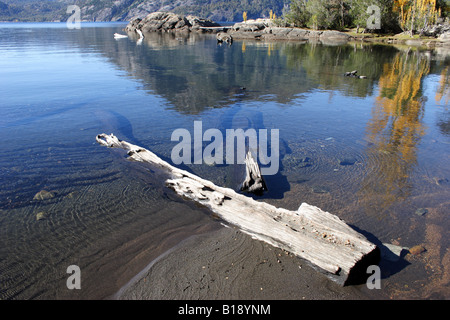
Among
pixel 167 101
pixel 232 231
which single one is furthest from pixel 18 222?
pixel 167 101

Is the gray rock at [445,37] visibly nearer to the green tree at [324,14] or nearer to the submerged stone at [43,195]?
the green tree at [324,14]

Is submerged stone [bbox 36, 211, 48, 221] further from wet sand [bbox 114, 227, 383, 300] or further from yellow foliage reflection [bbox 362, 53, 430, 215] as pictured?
yellow foliage reflection [bbox 362, 53, 430, 215]

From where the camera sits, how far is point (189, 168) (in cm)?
991

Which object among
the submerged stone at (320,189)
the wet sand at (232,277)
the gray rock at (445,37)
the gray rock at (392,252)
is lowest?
the wet sand at (232,277)

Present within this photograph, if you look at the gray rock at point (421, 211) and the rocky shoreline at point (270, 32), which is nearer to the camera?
the gray rock at point (421, 211)

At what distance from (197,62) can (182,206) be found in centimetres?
2920

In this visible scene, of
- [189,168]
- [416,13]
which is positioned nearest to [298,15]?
[416,13]

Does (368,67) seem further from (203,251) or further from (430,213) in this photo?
(203,251)

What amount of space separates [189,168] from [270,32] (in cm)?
8087

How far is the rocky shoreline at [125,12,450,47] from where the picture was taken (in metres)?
59.3

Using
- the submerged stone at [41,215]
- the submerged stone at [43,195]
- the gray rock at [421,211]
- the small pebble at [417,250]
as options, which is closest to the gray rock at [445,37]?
the gray rock at [421,211]

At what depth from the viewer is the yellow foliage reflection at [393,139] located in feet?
28.1

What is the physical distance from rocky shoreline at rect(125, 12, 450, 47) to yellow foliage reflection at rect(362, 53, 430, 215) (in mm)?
45441

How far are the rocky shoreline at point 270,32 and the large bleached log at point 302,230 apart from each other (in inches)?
2323
